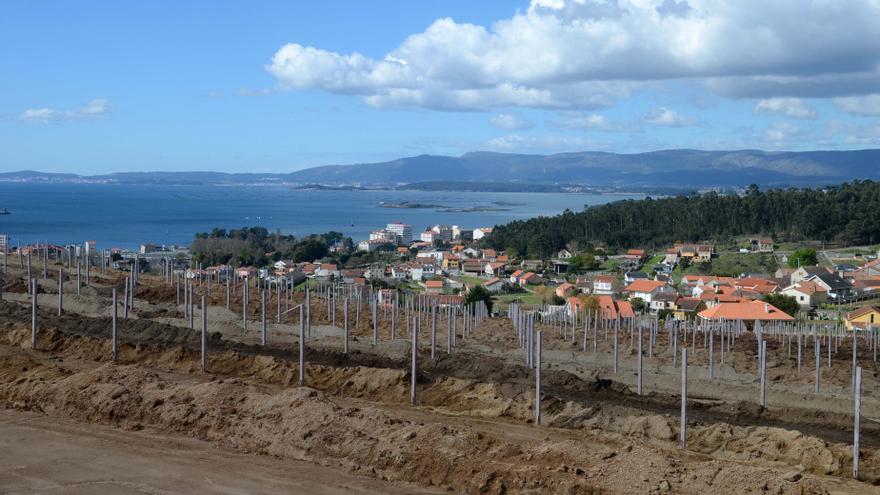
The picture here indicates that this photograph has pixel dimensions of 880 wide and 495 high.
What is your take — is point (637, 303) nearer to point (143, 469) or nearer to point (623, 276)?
point (623, 276)

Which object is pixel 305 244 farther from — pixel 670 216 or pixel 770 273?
pixel 770 273

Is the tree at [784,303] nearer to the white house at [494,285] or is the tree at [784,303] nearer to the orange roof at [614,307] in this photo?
the orange roof at [614,307]

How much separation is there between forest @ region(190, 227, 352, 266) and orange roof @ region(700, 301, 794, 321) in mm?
34546

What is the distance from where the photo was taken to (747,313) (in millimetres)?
32656

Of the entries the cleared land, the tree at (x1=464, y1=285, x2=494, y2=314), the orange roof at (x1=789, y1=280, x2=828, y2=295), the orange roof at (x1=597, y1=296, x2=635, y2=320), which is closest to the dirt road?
the cleared land

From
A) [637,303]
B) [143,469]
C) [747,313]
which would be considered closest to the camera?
[143,469]

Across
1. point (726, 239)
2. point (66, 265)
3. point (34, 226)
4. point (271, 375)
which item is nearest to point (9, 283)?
point (66, 265)

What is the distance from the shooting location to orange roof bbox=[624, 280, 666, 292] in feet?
146

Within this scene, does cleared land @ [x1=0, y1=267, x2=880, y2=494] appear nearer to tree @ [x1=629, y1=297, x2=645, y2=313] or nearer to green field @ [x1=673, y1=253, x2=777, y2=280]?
tree @ [x1=629, y1=297, x2=645, y2=313]

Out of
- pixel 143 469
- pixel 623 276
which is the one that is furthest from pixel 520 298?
pixel 143 469

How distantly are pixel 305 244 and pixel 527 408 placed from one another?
186 ft

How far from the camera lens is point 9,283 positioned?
30016mm

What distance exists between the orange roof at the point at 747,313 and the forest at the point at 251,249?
3455 centimetres

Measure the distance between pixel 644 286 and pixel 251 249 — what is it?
32.8 metres
